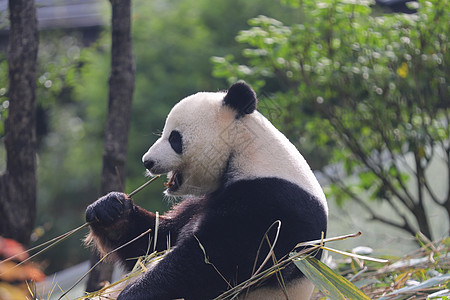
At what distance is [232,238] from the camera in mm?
1879

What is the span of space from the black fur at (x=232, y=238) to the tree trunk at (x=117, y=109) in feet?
3.80

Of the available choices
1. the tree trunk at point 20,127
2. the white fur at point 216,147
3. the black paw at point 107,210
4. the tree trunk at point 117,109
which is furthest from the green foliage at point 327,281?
the tree trunk at point 20,127

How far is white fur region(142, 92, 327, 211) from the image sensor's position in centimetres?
205

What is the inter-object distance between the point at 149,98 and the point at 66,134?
416cm

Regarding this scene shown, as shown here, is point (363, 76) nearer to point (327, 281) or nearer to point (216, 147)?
point (216, 147)

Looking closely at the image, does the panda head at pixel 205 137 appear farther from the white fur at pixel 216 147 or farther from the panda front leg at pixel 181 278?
the panda front leg at pixel 181 278

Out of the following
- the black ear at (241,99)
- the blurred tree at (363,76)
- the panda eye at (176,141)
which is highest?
the black ear at (241,99)

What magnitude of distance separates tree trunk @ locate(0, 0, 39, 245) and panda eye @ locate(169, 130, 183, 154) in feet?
3.75

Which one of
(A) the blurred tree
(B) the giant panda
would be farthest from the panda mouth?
(A) the blurred tree

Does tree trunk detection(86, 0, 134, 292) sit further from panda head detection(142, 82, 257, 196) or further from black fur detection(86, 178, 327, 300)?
black fur detection(86, 178, 327, 300)

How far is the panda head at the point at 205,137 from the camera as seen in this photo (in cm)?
212

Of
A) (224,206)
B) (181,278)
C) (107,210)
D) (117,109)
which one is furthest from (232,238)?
(117,109)

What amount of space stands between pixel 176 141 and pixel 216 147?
17 centimetres

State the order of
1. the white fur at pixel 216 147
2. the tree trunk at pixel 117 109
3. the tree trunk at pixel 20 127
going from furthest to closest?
1. the tree trunk at pixel 117 109
2. the tree trunk at pixel 20 127
3. the white fur at pixel 216 147
